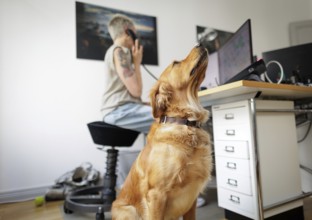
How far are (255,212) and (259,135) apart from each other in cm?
40

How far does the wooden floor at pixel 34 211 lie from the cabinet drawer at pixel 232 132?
2.22 ft

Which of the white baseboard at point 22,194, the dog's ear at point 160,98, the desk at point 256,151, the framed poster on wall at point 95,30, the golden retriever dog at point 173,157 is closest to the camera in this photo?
the golden retriever dog at point 173,157

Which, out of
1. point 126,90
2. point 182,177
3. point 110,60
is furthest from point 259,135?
point 110,60

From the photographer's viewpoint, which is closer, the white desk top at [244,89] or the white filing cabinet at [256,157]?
the white desk top at [244,89]

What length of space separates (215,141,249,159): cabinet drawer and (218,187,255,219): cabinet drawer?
217 millimetres

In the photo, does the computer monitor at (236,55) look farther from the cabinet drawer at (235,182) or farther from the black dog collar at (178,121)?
the cabinet drawer at (235,182)

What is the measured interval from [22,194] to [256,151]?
6.55 feet

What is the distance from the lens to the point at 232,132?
129cm

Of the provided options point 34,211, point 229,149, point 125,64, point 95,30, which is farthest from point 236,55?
point 34,211

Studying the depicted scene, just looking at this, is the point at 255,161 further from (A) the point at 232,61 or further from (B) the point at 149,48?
(B) the point at 149,48

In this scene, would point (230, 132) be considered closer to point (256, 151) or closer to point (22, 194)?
point (256, 151)

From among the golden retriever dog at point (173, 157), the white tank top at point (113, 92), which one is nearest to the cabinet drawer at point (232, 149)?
the golden retriever dog at point (173, 157)

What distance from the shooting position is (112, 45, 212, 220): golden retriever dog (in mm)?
863

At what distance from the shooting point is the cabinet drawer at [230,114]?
1206 mm
